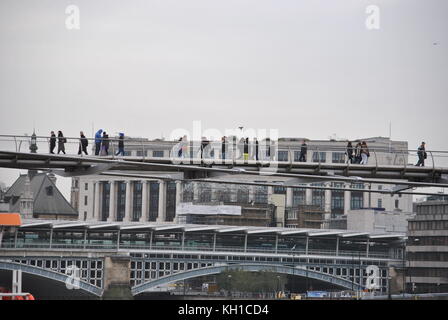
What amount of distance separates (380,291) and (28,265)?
3948 centimetres

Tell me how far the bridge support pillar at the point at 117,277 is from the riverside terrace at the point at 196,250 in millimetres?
391

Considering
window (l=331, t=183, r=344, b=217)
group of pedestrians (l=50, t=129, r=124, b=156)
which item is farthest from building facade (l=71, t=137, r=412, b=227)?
group of pedestrians (l=50, t=129, r=124, b=156)

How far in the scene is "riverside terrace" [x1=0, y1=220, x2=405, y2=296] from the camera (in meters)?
159

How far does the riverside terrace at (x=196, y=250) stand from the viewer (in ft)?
520

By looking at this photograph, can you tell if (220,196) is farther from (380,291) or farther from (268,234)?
(380,291)

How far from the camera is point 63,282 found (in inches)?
5822

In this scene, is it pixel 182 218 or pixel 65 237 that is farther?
pixel 182 218

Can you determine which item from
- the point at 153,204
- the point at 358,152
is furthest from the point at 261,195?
the point at 358,152

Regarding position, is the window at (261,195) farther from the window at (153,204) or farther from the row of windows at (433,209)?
the row of windows at (433,209)

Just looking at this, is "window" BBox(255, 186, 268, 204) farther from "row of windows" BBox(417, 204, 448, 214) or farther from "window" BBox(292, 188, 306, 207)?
"row of windows" BBox(417, 204, 448, 214)

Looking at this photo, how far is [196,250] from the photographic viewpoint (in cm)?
17112

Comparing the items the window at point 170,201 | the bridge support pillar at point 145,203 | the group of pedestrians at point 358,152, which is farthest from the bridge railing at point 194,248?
the group of pedestrians at point 358,152

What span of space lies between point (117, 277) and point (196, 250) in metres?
14.4

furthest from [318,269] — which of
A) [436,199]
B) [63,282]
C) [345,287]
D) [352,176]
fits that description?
[352,176]
